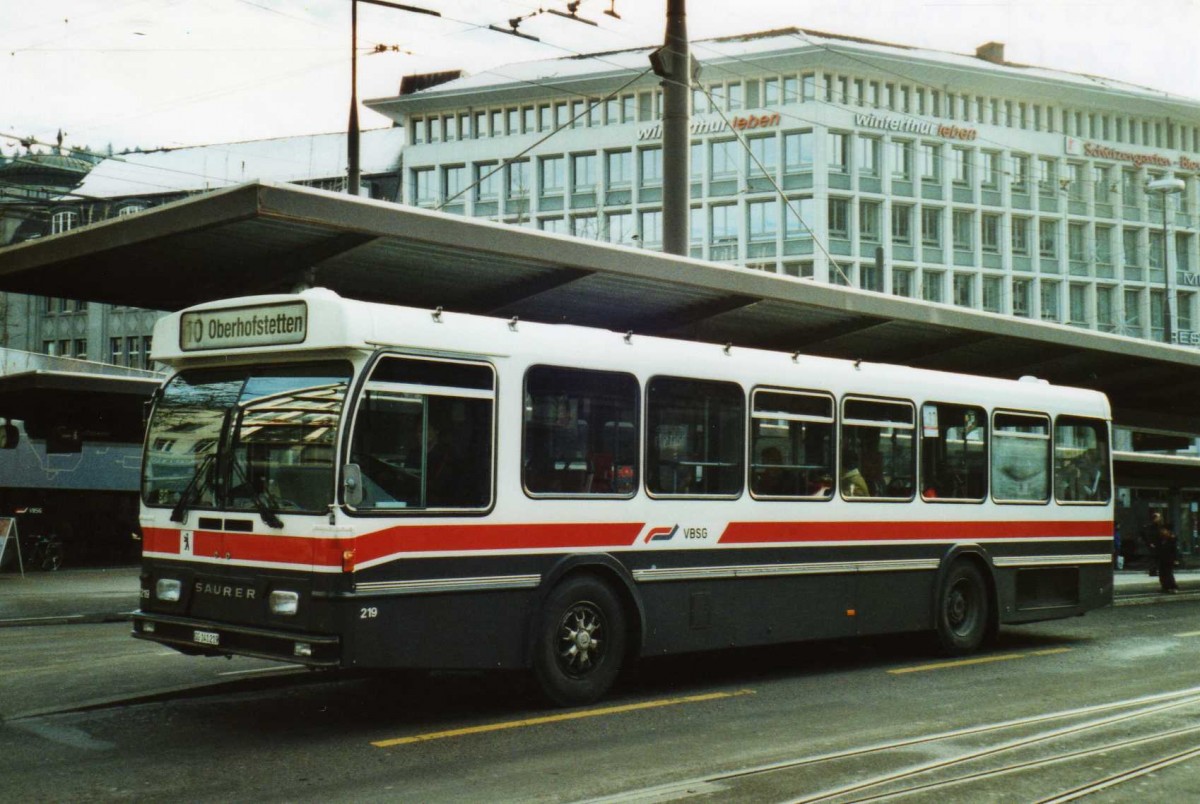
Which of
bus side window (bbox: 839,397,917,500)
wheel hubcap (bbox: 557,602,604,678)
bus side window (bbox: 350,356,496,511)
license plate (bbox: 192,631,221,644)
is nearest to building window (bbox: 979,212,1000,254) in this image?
bus side window (bbox: 839,397,917,500)

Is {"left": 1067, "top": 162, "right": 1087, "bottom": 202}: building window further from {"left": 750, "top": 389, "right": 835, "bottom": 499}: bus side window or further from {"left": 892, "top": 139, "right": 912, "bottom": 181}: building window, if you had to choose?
{"left": 750, "top": 389, "right": 835, "bottom": 499}: bus side window

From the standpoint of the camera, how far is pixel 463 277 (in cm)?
1494

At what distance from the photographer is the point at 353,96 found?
25.1 metres

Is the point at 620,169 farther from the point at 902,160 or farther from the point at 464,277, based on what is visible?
the point at 464,277

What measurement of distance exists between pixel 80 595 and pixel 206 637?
15130 mm

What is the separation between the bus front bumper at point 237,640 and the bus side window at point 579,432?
1980mm

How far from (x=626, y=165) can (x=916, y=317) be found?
58.8 meters

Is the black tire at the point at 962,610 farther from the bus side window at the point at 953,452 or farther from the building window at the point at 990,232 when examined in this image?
the building window at the point at 990,232

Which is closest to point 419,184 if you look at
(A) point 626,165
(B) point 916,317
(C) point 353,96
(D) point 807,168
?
(A) point 626,165

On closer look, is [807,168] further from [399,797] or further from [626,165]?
[399,797]

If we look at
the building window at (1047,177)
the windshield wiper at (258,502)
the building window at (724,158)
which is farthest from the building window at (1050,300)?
the windshield wiper at (258,502)

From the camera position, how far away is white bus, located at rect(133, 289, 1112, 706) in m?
8.98

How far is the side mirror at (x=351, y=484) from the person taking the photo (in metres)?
8.77

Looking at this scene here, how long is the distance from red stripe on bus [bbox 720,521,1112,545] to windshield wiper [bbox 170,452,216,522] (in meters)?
4.14
